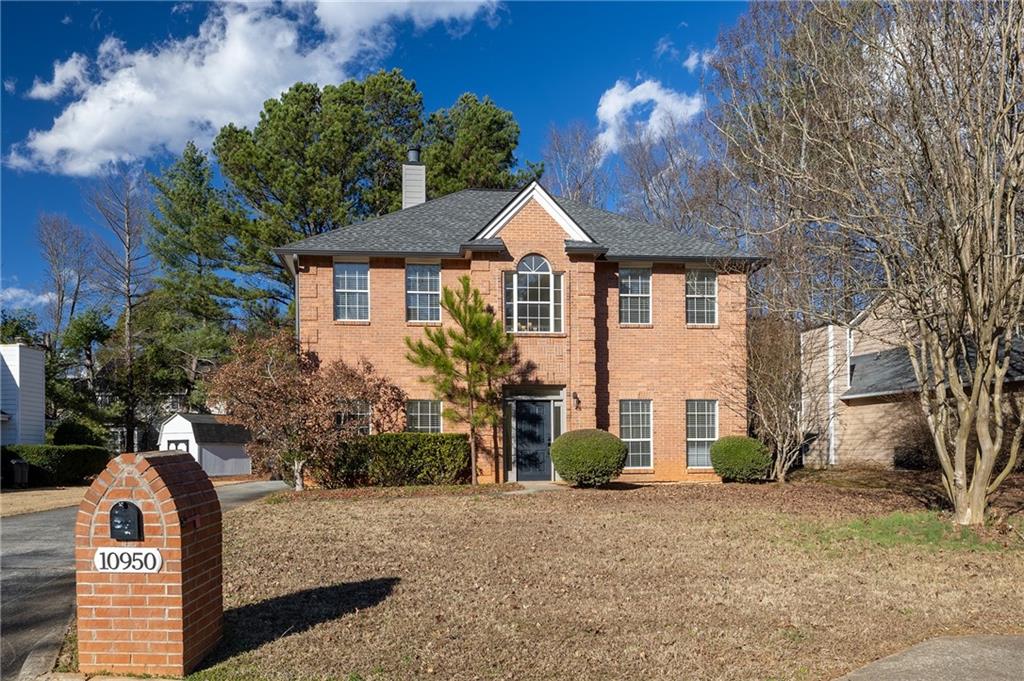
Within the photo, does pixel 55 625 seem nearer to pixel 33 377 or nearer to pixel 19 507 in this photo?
pixel 19 507

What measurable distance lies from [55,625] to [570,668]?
4539 mm

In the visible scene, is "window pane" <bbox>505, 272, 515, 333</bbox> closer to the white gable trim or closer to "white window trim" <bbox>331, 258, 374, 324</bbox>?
the white gable trim

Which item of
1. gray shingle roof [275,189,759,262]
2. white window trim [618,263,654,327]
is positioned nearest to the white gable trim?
gray shingle roof [275,189,759,262]

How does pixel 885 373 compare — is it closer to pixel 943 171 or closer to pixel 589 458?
pixel 589 458

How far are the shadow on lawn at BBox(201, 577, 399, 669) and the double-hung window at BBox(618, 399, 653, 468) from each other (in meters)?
12.3

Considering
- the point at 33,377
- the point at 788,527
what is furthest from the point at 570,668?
the point at 33,377

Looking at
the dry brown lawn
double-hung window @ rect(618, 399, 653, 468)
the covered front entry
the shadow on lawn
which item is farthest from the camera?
double-hung window @ rect(618, 399, 653, 468)

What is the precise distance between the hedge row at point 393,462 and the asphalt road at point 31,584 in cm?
540

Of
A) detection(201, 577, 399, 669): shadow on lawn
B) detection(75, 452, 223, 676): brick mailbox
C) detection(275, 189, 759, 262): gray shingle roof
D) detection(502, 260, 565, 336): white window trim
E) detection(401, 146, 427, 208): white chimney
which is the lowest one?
detection(201, 577, 399, 669): shadow on lawn

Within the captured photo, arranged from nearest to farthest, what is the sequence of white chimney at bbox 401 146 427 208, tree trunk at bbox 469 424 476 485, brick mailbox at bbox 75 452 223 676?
brick mailbox at bbox 75 452 223 676 → tree trunk at bbox 469 424 476 485 → white chimney at bbox 401 146 427 208

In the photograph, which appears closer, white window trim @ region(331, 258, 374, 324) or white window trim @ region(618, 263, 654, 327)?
white window trim @ region(331, 258, 374, 324)

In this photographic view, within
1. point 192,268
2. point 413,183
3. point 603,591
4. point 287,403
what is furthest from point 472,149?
point 603,591

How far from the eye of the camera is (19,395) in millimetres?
25188

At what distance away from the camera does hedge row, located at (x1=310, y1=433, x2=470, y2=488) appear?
17.5 m
